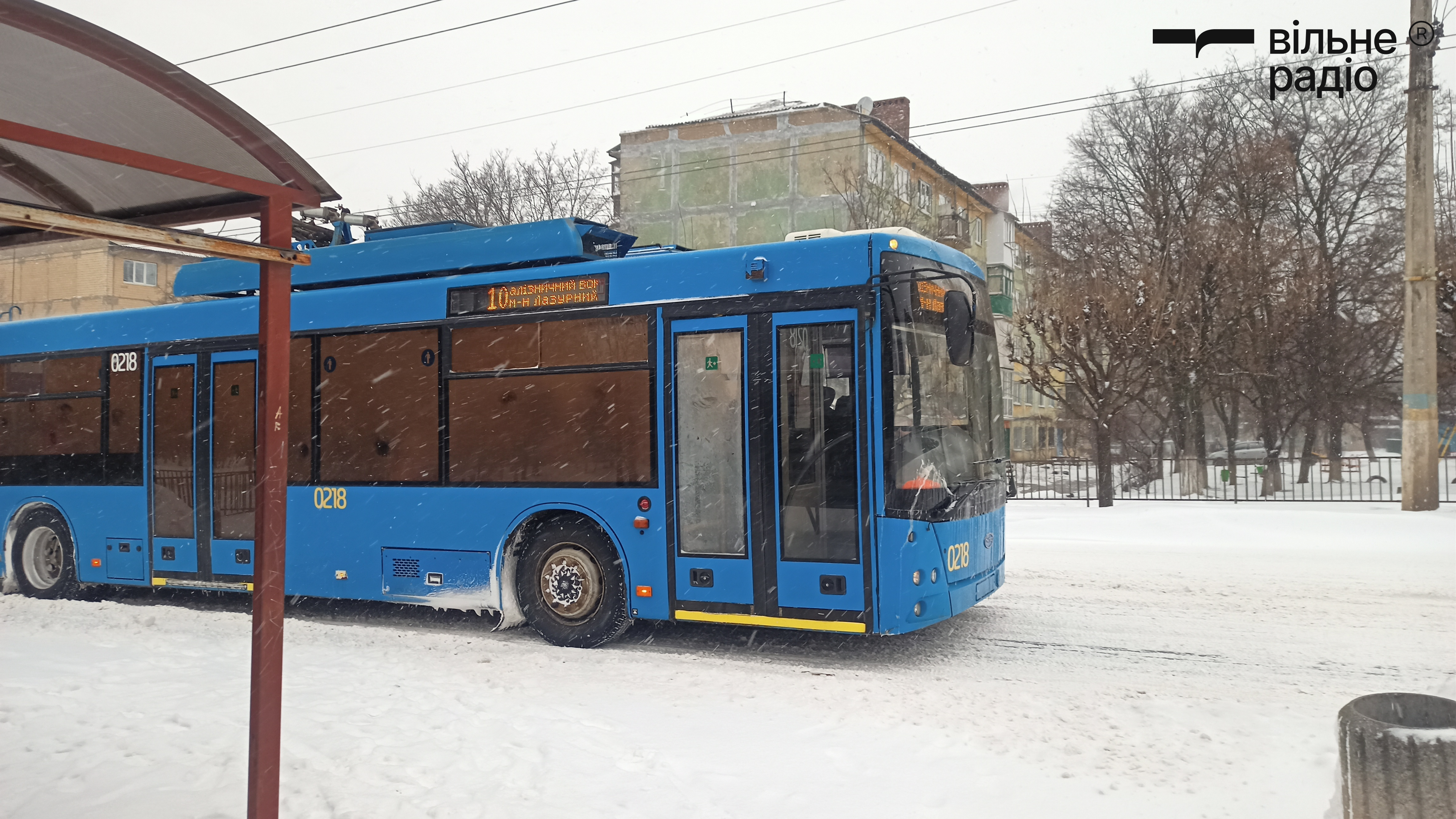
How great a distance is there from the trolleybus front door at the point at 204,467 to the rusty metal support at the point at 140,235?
6.24 meters

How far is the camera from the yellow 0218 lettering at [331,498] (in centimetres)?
910

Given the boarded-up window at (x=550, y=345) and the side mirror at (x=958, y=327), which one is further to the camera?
the boarded-up window at (x=550, y=345)

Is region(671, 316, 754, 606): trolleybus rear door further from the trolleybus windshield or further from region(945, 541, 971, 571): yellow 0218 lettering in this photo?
region(945, 541, 971, 571): yellow 0218 lettering

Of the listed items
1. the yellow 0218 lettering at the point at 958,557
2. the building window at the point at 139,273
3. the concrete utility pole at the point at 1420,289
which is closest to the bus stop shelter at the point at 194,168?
the yellow 0218 lettering at the point at 958,557

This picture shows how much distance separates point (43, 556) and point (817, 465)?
9.31 metres

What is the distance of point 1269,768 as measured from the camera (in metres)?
4.88

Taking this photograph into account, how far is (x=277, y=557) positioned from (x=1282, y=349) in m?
30.1

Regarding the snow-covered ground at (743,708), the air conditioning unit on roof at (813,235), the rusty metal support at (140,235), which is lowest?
the snow-covered ground at (743,708)

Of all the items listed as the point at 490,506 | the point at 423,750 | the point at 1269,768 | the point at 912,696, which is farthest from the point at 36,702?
the point at 1269,768

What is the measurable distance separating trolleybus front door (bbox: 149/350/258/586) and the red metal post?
20.0ft

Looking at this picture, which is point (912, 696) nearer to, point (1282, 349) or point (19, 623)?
point (19, 623)

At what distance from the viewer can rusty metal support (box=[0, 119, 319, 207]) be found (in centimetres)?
293

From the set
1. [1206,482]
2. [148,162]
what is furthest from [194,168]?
[1206,482]

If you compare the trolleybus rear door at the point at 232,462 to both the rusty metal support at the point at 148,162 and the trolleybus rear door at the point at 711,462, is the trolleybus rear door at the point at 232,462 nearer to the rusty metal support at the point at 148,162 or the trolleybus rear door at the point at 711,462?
the trolleybus rear door at the point at 711,462
